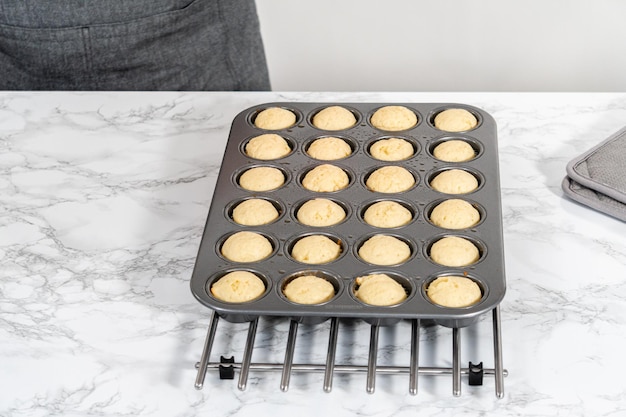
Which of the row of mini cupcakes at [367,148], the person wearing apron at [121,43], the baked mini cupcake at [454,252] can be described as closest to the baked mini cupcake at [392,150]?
the row of mini cupcakes at [367,148]

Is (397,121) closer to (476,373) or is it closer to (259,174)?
(259,174)

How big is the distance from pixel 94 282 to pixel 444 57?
153cm

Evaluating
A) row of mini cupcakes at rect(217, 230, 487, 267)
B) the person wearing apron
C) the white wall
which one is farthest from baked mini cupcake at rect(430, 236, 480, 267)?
the white wall

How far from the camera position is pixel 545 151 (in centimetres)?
144

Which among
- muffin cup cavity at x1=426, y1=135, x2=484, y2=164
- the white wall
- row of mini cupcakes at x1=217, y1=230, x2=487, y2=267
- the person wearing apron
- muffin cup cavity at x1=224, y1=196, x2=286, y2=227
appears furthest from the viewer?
the white wall

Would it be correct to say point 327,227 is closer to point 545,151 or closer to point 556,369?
point 556,369

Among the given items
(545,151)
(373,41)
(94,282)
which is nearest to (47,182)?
(94,282)

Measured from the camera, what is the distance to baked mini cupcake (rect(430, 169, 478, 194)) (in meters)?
1.17

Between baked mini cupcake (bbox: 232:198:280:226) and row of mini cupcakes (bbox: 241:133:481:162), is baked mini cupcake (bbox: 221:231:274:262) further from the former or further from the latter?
row of mini cupcakes (bbox: 241:133:481:162)

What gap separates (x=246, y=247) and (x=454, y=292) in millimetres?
263

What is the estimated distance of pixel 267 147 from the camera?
127cm

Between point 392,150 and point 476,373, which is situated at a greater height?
point 392,150

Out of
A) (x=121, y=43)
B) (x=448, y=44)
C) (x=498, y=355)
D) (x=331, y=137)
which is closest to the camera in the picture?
(x=498, y=355)

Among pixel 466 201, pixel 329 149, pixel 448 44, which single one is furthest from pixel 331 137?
pixel 448 44
